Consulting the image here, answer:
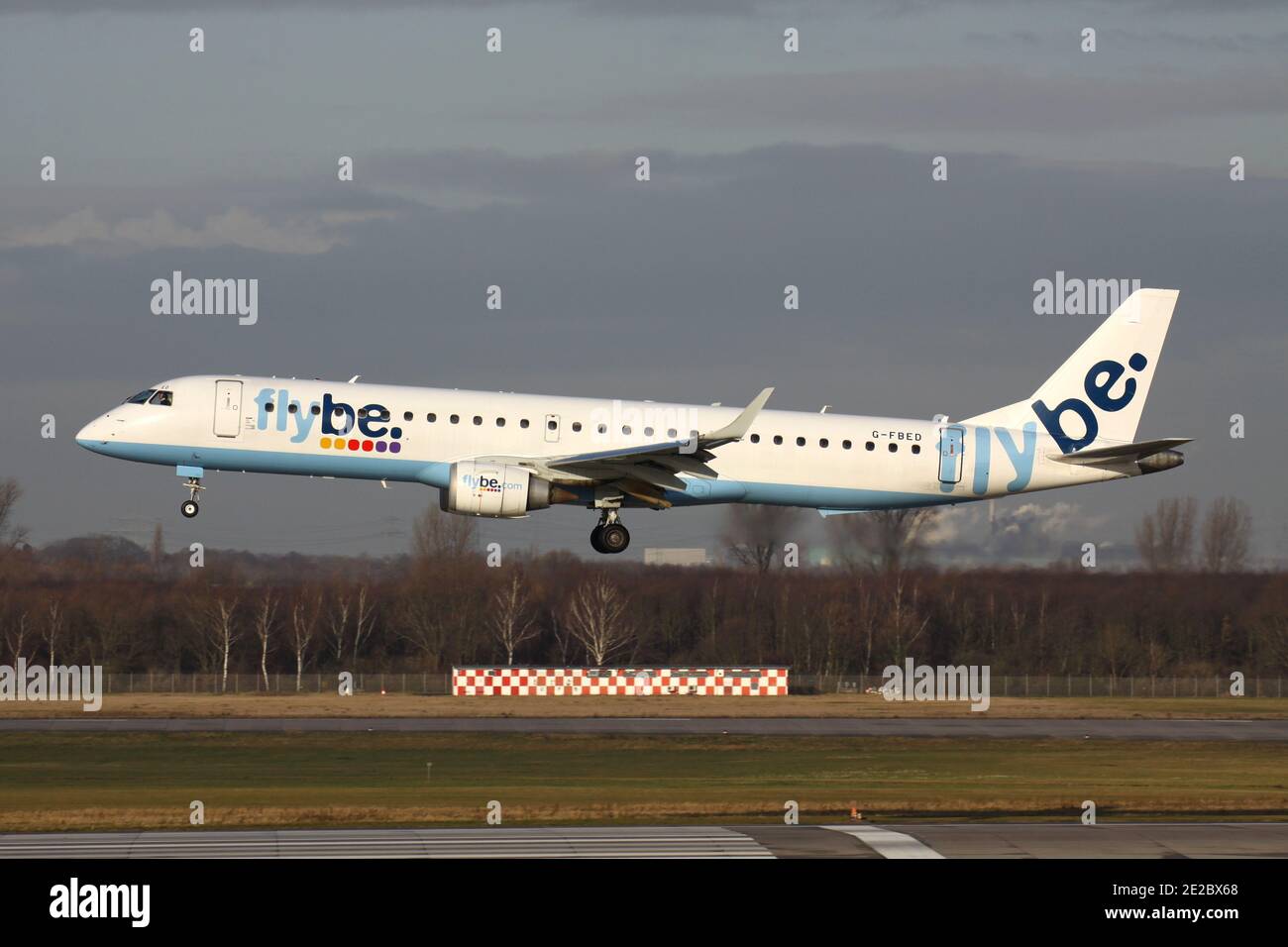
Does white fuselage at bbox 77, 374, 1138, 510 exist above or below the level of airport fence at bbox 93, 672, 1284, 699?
above

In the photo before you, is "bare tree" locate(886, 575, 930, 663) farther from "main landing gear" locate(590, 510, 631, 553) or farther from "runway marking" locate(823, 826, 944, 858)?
"runway marking" locate(823, 826, 944, 858)

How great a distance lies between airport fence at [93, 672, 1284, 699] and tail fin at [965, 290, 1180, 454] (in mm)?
28772

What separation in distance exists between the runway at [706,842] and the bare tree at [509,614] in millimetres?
55360

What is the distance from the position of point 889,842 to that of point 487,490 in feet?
55.3

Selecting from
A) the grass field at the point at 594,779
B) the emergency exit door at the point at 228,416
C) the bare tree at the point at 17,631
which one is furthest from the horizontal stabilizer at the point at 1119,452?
the bare tree at the point at 17,631

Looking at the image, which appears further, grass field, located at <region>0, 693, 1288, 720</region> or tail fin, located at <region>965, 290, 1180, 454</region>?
grass field, located at <region>0, 693, 1288, 720</region>

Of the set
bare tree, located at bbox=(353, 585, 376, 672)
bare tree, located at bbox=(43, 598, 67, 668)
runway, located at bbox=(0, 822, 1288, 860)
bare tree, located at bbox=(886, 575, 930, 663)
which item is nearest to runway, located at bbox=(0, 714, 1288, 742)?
bare tree, located at bbox=(886, 575, 930, 663)

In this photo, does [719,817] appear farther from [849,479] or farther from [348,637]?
[348,637]

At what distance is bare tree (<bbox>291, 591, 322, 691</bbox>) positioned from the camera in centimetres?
8756

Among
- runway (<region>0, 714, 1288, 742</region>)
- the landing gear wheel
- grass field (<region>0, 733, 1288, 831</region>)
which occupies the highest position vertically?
the landing gear wheel

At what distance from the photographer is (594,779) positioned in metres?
44.9

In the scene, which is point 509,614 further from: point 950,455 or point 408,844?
point 408,844

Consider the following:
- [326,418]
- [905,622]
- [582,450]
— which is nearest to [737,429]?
[582,450]
